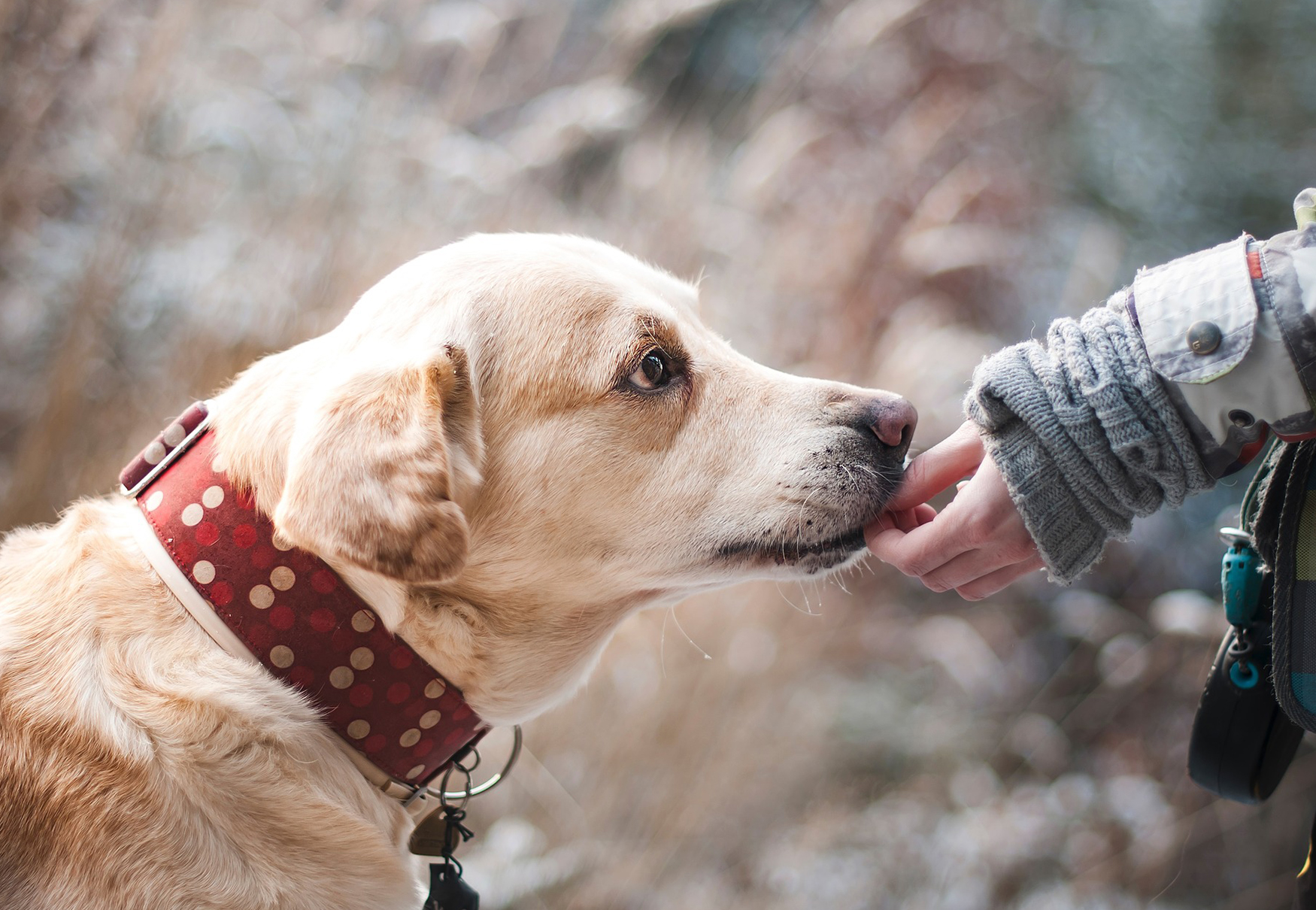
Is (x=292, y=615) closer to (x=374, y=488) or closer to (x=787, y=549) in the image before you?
(x=374, y=488)

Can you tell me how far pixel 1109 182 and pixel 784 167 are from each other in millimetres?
1724

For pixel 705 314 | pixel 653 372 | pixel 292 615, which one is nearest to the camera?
pixel 292 615

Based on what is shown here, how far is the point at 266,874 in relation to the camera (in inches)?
57.1

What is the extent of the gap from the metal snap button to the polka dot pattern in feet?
4.74

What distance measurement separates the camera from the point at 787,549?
178 centimetres

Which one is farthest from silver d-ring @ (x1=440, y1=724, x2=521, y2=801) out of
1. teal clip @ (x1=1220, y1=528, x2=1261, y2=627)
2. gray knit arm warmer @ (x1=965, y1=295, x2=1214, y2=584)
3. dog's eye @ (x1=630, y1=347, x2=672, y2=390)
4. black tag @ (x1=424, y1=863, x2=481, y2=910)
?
teal clip @ (x1=1220, y1=528, x2=1261, y2=627)

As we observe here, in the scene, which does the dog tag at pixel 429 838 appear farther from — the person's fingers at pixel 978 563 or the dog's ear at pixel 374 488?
the person's fingers at pixel 978 563

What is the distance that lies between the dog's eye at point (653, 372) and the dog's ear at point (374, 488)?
0.49 meters

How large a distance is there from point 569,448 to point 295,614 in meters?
0.61

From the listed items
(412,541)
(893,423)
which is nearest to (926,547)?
(893,423)

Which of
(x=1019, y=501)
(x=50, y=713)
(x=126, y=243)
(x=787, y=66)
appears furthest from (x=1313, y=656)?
(x=126, y=243)

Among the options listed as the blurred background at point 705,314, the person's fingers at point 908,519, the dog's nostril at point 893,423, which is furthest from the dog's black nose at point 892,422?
the blurred background at point 705,314

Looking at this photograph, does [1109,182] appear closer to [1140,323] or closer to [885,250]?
[885,250]

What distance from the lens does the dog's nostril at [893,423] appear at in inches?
71.9
